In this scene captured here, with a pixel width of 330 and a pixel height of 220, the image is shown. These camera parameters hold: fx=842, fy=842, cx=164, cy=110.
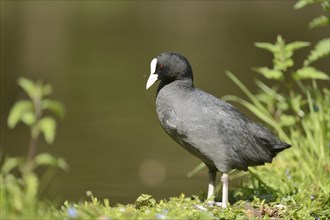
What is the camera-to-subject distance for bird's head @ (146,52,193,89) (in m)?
5.86

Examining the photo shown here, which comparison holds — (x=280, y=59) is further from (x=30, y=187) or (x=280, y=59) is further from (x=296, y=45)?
(x=30, y=187)

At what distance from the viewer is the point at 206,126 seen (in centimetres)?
552

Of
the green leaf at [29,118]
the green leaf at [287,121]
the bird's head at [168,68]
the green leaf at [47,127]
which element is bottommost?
the green leaf at [287,121]

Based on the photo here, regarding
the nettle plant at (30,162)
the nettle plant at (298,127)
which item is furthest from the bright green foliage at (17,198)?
the nettle plant at (298,127)

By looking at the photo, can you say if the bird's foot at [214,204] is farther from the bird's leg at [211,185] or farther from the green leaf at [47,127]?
the green leaf at [47,127]

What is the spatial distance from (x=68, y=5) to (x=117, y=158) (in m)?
18.5

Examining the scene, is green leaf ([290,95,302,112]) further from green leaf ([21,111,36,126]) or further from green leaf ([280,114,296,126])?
green leaf ([21,111,36,126])

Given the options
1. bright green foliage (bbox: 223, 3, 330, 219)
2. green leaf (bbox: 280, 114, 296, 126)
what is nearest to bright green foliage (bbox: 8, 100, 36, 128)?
bright green foliage (bbox: 223, 3, 330, 219)

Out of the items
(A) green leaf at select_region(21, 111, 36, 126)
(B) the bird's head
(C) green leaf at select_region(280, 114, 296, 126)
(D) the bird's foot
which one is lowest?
(D) the bird's foot

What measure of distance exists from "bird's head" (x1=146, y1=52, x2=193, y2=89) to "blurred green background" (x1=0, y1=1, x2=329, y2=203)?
1.96 m

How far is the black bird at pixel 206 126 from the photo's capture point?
18.1 feet

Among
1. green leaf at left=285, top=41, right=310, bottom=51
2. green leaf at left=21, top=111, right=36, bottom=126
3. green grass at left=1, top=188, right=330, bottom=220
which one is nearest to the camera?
green leaf at left=21, top=111, right=36, bottom=126

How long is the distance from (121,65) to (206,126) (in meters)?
10.9

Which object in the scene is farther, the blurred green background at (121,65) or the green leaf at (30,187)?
the blurred green background at (121,65)
